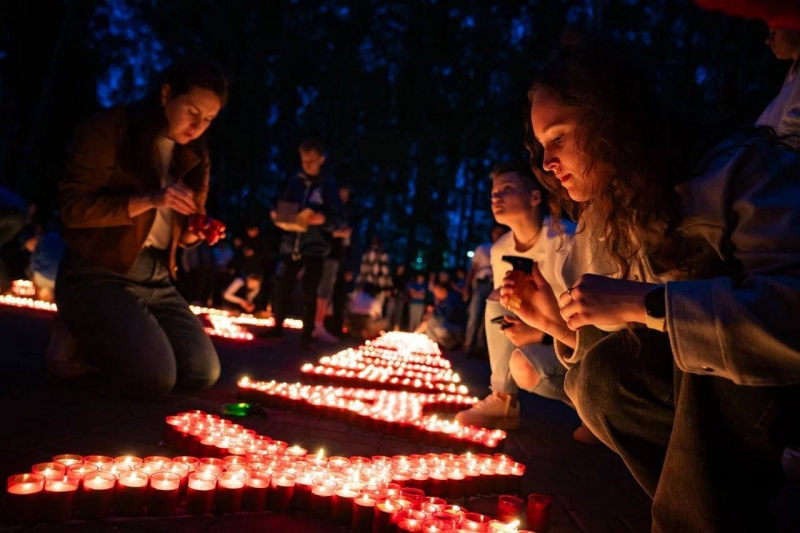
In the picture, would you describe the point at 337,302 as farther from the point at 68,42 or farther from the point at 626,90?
the point at 68,42

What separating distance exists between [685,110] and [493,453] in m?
1.84

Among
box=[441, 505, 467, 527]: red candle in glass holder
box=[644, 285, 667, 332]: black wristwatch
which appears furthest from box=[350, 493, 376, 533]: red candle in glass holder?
box=[644, 285, 667, 332]: black wristwatch

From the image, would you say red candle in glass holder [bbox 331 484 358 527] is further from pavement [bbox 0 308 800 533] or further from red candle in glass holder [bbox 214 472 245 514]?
red candle in glass holder [bbox 214 472 245 514]

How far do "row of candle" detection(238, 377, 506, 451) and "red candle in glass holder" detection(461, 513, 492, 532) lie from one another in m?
1.16

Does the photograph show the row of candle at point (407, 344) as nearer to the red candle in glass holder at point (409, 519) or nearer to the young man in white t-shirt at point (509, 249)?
the young man in white t-shirt at point (509, 249)

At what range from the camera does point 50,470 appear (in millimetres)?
1825

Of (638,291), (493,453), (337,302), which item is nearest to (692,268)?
(638,291)

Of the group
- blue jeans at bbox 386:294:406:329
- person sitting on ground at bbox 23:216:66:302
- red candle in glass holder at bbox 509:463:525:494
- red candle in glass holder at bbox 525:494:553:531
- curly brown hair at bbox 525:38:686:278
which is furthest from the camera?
blue jeans at bbox 386:294:406:329

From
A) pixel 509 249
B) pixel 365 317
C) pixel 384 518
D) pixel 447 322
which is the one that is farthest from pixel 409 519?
pixel 447 322

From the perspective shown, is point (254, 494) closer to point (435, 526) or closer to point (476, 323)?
point (435, 526)

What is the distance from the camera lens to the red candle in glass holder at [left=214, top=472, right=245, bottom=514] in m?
1.91

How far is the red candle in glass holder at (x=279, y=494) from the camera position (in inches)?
77.8

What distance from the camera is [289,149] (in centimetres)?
2470

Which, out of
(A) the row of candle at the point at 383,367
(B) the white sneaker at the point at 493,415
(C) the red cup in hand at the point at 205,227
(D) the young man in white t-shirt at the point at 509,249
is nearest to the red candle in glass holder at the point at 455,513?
(D) the young man in white t-shirt at the point at 509,249
